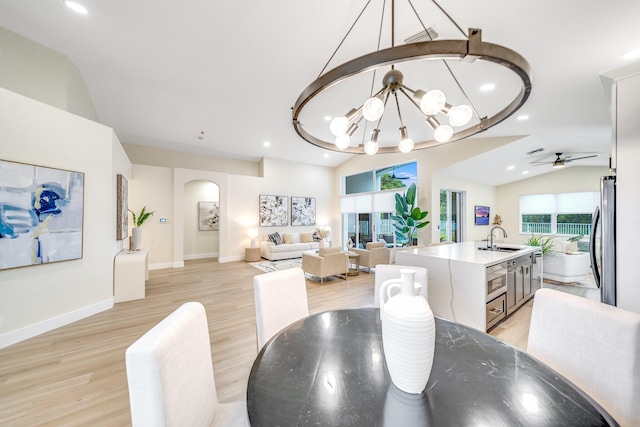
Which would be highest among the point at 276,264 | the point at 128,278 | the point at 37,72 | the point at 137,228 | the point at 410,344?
the point at 37,72

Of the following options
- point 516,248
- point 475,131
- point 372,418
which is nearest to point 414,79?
point 475,131

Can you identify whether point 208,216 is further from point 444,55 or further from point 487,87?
point 444,55

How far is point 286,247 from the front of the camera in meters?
7.30

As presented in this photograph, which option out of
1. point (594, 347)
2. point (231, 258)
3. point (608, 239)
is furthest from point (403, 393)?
point (231, 258)

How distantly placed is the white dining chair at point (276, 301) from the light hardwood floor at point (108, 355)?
708 mm

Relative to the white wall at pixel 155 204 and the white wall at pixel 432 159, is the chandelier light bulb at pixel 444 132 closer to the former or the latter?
the white wall at pixel 432 159

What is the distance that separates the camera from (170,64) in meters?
3.31

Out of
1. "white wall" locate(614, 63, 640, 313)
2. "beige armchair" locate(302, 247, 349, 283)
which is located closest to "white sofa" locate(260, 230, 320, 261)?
"beige armchair" locate(302, 247, 349, 283)

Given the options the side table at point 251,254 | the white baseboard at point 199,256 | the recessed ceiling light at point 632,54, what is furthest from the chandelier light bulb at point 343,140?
the white baseboard at point 199,256

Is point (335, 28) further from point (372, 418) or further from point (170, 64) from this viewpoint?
point (372, 418)

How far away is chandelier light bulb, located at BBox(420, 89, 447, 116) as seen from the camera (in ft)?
4.22

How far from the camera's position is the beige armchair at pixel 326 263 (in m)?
4.70

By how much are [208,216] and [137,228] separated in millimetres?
3290

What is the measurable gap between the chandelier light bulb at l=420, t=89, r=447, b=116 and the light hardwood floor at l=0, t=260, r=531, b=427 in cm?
239
